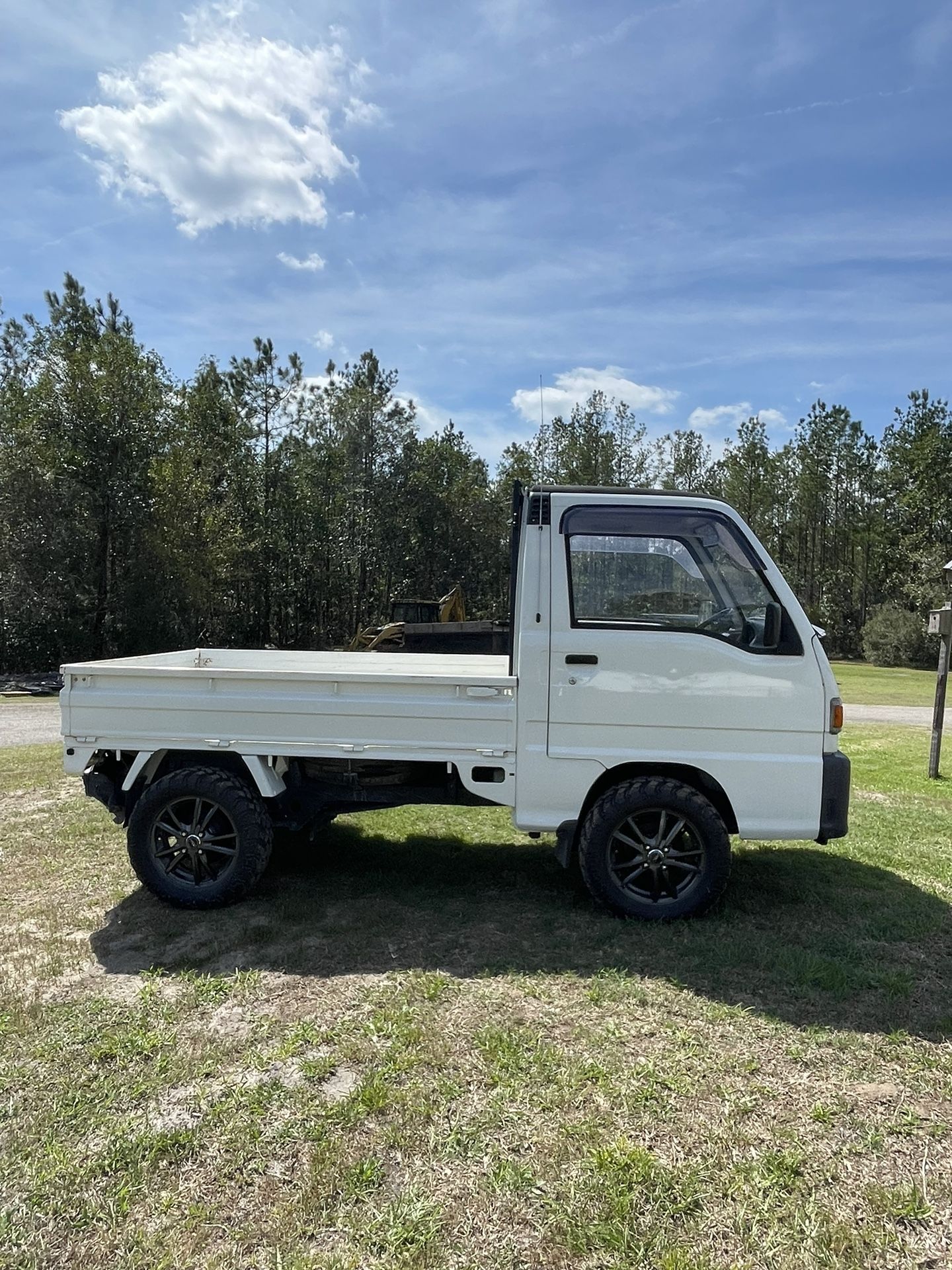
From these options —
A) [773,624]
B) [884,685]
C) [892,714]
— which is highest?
[773,624]

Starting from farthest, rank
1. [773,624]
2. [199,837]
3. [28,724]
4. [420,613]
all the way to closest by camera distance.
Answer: [420,613] < [28,724] < [199,837] < [773,624]

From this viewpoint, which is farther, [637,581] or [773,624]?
[637,581]

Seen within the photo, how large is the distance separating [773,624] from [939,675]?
240 inches

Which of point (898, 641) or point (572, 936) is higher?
point (898, 641)

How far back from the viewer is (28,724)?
13523mm

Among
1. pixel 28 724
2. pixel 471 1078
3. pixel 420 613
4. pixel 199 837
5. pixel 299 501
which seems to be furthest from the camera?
pixel 299 501

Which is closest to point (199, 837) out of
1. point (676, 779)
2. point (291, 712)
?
point (291, 712)

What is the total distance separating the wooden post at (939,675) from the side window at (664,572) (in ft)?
18.0

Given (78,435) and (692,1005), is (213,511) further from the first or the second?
(692,1005)

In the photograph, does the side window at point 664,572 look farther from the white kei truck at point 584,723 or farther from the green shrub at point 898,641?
the green shrub at point 898,641

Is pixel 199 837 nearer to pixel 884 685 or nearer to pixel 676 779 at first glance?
pixel 676 779

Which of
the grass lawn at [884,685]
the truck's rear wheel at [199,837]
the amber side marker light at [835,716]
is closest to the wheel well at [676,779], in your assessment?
the amber side marker light at [835,716]

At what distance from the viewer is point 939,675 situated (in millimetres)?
9125

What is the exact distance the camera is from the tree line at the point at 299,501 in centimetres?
2436
